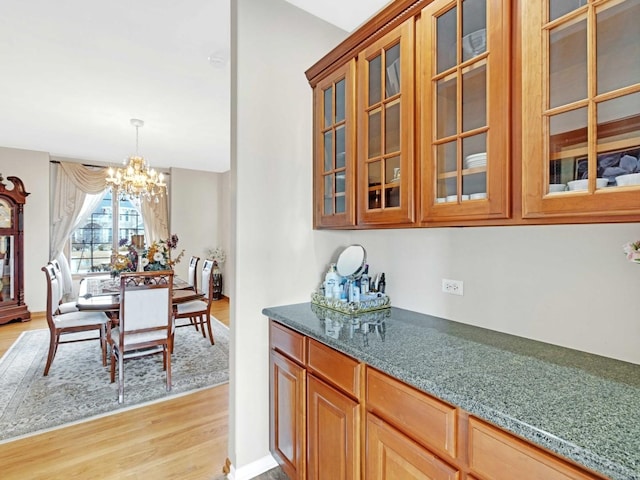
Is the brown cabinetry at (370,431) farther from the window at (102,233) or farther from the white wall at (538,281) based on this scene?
the window at (102,233)

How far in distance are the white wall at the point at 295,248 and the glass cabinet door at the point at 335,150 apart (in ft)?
0.33

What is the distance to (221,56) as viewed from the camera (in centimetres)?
252

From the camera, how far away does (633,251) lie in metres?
1.04

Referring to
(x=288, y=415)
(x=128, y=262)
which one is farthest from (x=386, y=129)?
(x=128, y=262)

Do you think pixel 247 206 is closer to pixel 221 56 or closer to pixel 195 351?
pixel 221 56

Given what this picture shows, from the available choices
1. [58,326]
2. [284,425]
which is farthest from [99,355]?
[284,425]

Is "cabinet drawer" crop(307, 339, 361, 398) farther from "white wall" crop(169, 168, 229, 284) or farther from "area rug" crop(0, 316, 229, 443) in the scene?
"white wall" crop(169, 168, 229, 284)

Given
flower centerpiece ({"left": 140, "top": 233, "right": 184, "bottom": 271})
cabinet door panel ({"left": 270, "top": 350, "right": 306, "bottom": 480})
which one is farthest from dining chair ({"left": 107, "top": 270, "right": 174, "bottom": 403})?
cabinet door panel ({"left": 270, "top": 350, "right": 306, "bottom": 480})

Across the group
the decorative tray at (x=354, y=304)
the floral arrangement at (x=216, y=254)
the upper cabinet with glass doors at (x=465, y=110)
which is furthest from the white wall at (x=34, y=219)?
the upper cabinet with glass doors at (x=465, y=110)

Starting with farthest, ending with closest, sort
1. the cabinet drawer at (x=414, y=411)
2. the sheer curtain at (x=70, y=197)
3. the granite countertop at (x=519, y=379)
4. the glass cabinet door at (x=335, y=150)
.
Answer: the sheer curtain at (x=70, y=197), the glass cabinet door at (x=335, y=150), the cabinet drawer at (x=414, y=411), the granite countertop at (x=519, y=379)

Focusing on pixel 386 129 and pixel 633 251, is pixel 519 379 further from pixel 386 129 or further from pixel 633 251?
pixel 386 129

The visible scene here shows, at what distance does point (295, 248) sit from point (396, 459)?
4.02ft

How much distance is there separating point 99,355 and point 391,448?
3743 millimetres

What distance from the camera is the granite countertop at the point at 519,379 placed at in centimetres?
73
